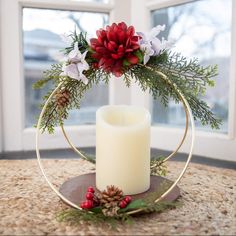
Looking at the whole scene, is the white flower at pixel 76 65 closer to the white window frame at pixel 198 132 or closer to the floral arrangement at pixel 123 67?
the floral arrangement at pixel 123 67

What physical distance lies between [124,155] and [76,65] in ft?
0.63

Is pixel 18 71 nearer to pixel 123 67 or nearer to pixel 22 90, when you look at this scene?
pixel 22 90

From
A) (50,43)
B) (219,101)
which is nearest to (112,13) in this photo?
(50,43)

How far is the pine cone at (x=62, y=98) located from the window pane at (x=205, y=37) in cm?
43

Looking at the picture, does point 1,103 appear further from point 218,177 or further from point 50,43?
point 218,177

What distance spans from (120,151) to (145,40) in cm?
22

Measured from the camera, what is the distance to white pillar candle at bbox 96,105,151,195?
1.92ft

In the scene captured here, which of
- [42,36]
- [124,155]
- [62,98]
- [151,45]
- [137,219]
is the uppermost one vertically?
[42,36]

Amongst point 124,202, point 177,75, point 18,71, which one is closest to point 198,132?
point 177,75

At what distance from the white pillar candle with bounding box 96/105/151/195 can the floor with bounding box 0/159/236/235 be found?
0.26 feet

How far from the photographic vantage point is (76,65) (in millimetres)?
567

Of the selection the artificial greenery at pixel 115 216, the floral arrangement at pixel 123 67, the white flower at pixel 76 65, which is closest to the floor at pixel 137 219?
the artificial greenery at pixel 115 216

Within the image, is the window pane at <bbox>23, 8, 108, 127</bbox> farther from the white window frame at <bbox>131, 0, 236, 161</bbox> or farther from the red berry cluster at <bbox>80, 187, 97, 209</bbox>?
the red berry cluster at <bbox>80, 187, 97, 209</bbox>

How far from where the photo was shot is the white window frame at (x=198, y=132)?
88cm
